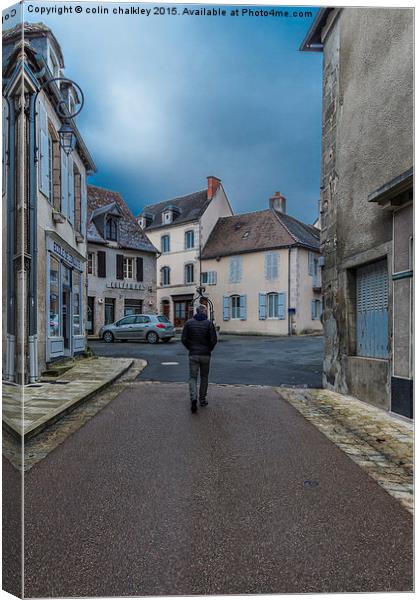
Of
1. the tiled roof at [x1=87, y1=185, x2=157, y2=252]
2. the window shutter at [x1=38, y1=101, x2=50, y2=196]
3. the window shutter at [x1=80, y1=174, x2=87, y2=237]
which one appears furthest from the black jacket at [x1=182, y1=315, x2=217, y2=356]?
the window shutter at [x1=38, y1=101, x2=50, y2=196]

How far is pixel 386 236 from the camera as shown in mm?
4336

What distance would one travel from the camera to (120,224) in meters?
2.39

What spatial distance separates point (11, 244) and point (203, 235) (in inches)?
53.2

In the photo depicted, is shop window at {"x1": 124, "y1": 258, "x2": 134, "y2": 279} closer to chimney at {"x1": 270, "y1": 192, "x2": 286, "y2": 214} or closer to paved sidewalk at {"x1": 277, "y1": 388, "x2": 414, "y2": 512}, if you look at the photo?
chimney at {"x1": 270, "y1": 192, "x2": 286, "y2": 214}

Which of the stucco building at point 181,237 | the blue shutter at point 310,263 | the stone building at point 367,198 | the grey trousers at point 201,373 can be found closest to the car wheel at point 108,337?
the stucco building at point 181,237

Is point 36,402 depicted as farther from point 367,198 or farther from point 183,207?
point 367,198

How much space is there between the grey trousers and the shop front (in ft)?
2.29

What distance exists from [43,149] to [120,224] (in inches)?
24.7

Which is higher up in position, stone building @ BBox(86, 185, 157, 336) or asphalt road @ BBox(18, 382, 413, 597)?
stone building @ BBox(86, 185, 157, 336)

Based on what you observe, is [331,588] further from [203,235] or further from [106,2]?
[106,2]

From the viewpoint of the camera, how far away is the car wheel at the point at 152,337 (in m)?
2.65

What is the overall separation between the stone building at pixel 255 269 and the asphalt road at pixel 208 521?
92 cm

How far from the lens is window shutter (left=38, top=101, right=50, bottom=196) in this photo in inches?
71.3

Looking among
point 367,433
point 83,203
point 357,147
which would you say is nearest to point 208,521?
point 83,203
